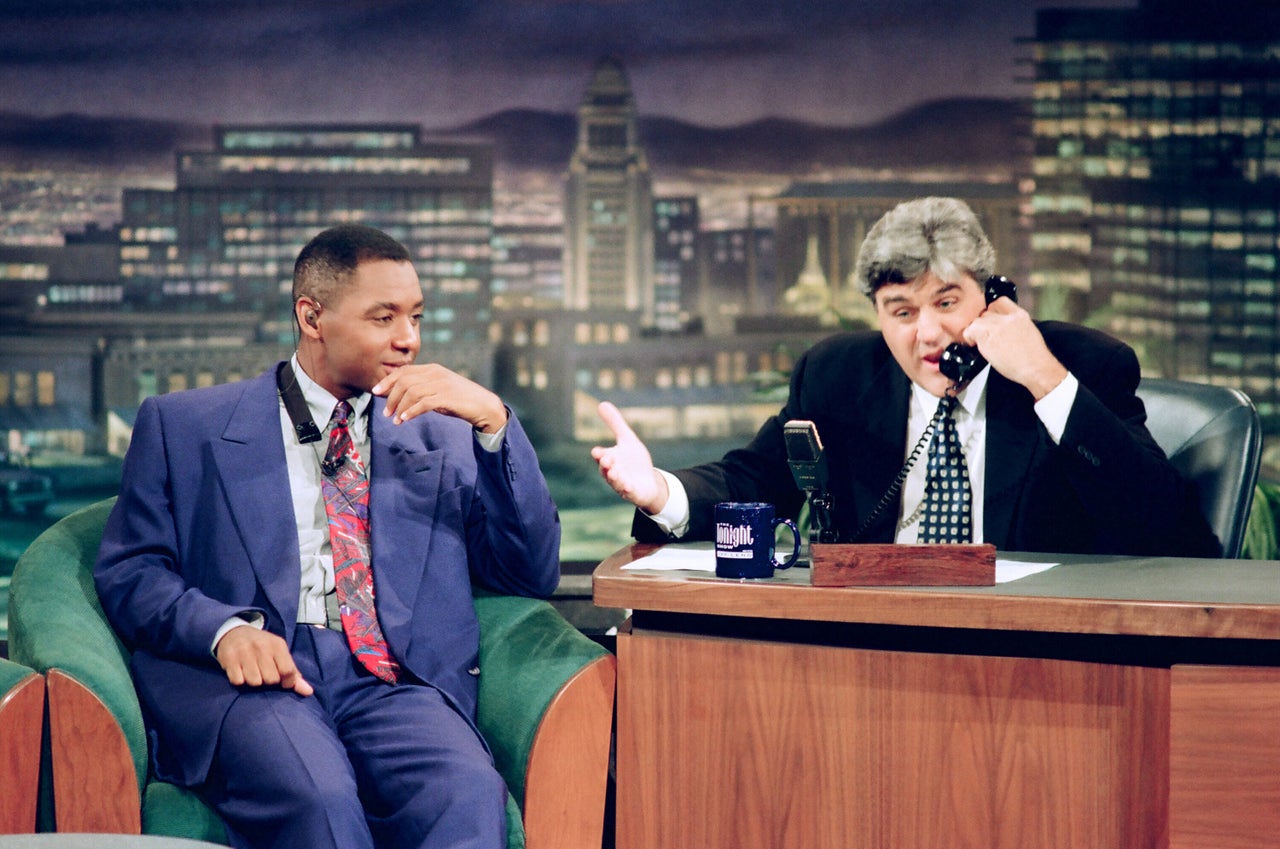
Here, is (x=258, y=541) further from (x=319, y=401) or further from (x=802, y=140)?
(x=802, y=140)

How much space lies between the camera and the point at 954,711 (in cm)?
186

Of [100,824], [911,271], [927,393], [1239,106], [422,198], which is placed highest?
[1239,106]

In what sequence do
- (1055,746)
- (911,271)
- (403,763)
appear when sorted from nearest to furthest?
(1055,746) < (403,763) < (911,271)

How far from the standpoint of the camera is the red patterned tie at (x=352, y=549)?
2.20 meters

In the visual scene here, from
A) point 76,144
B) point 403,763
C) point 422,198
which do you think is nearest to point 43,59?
point 76,144

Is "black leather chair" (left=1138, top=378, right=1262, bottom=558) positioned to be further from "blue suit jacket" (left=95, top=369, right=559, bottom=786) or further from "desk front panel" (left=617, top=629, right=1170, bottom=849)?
"blue suit jacket" (left=95, top=369, right=559, bottom=786)

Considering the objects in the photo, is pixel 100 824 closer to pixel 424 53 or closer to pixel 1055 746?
pixel 1055 746

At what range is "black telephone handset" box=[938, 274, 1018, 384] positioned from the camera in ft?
7.48

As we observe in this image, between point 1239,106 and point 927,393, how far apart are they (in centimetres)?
293

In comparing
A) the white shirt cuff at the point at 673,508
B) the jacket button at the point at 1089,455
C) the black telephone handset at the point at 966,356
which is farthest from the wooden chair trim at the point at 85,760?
the jacket button at the point at 1089,455

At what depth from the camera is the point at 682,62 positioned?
15.1 ft

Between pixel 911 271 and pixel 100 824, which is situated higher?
pixel 911 271

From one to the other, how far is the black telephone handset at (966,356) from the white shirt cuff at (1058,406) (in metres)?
0.15

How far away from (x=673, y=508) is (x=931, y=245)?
0.70m
